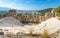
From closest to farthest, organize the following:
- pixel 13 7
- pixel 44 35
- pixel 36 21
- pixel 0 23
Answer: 1. pixel 44 35
2. pixel 0 23
3. pixel 36 21
4. pixel 13 7

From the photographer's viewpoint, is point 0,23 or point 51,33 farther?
point 0,23

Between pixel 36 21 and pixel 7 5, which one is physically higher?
pixel 7 5

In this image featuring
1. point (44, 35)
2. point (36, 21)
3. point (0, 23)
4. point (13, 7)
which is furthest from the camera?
point (13, 7)

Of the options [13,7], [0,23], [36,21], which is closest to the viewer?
[0,23]

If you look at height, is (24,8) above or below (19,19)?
above

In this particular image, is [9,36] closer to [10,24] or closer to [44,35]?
[44,35]

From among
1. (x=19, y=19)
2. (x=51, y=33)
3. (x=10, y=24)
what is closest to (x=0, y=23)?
(x=10, y=24)

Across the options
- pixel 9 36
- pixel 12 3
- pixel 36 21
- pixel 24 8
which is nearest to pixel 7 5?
pixel 12 3

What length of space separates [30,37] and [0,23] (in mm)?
2304

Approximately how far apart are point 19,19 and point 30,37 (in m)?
3.54

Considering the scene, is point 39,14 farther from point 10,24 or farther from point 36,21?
point 10,24

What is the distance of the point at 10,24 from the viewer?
7.89 metres

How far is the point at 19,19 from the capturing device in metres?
9.38

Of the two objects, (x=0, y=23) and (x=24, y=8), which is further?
(x=24, y=8)
